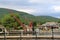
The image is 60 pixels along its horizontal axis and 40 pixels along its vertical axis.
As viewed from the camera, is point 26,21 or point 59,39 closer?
point 59,39

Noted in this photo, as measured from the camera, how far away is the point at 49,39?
14.6 m

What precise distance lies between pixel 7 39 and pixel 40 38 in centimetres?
219

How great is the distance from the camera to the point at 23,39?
14844mm

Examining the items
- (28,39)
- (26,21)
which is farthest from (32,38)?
(26,21)

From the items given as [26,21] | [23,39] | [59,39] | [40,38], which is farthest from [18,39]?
[26,21]

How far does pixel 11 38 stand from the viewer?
1476 centimetres

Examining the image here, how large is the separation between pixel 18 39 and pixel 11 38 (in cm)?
51

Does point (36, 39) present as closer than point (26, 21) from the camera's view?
Yes

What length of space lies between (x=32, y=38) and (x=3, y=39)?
192 centimetres

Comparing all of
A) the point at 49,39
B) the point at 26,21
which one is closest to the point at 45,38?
the point at 49,39

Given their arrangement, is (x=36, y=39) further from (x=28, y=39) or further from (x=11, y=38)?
(x=11, y=38)

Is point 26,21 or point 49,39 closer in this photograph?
point 49,39

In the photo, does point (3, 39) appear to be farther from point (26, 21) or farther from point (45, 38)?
point (26, 21)

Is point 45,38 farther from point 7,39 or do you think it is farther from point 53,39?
point 7,39
